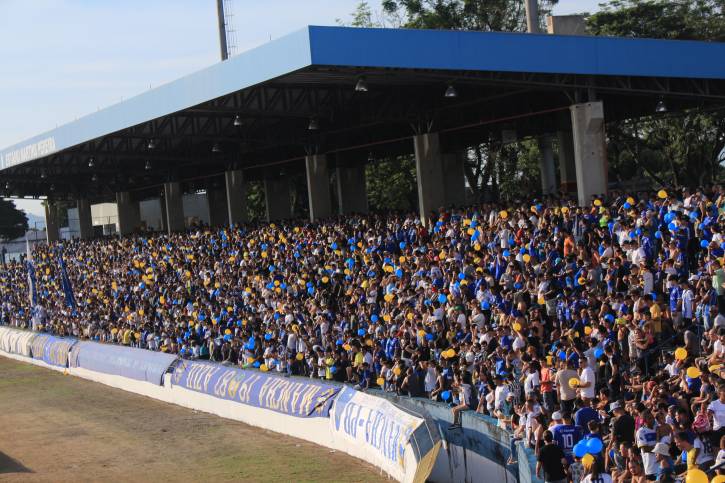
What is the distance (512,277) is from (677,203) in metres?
3.72

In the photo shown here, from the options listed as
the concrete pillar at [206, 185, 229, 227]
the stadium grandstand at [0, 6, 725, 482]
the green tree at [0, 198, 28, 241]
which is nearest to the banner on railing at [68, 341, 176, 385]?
the stadium grandstand at [0, 6, 725, 482]

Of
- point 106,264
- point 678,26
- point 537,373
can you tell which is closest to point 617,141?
point 678,26

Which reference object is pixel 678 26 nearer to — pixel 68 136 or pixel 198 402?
pixel 68 136

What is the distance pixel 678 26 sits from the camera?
49.6 metres

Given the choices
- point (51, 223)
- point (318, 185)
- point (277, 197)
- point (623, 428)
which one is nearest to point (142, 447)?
point (623, 428)

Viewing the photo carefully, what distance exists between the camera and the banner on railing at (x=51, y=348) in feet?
123

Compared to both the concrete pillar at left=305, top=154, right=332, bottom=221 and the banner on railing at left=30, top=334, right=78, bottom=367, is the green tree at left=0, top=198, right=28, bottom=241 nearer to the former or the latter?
the banner on railing at left=30, top=334, right=78, bottom=367

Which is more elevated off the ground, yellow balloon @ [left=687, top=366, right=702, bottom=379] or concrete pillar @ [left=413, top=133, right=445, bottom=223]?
concrete pillar @ [left=413, top=133, right=445, bottom=223]

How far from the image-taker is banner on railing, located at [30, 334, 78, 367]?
3753 centimetres

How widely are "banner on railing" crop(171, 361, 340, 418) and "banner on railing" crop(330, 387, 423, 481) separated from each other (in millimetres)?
724

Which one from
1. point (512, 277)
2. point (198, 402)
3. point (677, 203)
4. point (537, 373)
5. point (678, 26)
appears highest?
point (678, 26)

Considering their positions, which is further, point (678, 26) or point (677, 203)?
point (678, 26)

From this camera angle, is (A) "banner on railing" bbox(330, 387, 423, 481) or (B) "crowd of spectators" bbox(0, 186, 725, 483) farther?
(A) "banner on railing" bbox(330, 387, 423, 481)

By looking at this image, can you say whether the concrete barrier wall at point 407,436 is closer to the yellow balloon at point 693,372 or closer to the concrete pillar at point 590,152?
the yellow balloon at point 693,372
